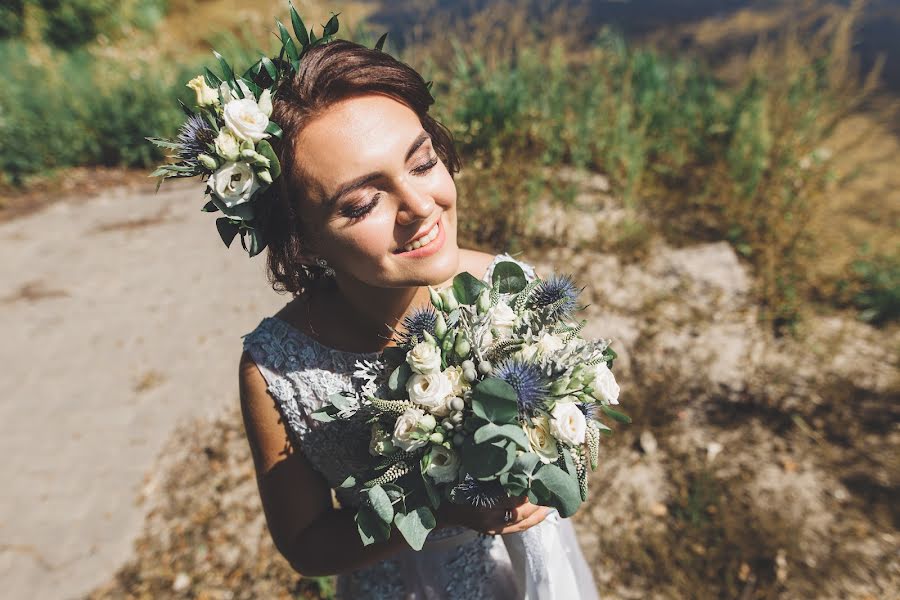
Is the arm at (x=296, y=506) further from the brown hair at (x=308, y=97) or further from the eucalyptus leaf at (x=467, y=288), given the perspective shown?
the eucalyptus leaf at (x=467, y=288)

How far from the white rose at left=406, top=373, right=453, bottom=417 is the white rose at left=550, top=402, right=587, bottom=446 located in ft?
0.75

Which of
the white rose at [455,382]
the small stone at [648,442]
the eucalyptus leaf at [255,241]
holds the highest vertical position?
the eucalyptus leaf at [255,241]

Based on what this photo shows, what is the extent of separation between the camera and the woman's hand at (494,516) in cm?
135

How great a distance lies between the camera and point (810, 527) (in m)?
2.90

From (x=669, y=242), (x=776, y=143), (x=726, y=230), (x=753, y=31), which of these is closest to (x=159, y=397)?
(x=669, y=242)

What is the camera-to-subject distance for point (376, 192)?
1.33 meters

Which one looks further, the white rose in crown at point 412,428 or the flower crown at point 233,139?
the flower crown at point 233,139

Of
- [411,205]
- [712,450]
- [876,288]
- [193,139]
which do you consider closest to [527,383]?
[411,205]

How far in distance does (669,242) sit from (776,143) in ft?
4.08

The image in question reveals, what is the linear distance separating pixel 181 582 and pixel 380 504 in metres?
2.56

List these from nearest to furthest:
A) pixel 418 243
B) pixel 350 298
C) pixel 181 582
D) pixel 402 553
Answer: pixel 418 243 < pixel 350 298 < pixel 402 553 < pixel 181 582

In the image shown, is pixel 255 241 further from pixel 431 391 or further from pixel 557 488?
pixel 557 488

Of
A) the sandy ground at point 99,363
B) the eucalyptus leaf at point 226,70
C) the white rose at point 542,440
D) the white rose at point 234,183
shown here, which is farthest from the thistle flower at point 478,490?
the sandy ground at point 99,363

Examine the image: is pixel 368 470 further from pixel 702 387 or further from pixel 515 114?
pixel 515 114
